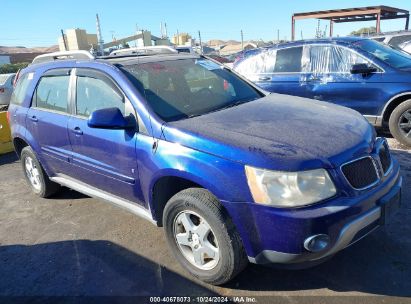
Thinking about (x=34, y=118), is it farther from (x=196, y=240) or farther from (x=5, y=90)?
(x=5, y=90)

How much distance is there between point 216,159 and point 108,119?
→ 1051 mm

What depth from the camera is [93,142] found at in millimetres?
3617

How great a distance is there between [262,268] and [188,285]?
0.62 metres

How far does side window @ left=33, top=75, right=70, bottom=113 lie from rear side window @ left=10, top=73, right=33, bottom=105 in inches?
13.3

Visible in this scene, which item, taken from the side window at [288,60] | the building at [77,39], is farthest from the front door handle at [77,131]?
the building at [77,39]

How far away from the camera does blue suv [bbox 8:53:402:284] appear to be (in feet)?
8.02

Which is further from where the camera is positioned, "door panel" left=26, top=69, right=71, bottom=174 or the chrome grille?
"door panel" left=26, top=69, right=71, bottom=174

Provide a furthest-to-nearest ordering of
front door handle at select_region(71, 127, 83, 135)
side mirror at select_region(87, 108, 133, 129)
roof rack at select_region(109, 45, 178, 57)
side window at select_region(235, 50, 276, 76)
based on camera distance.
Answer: side window at select_region(235, 50, 276, 76), roof rack at select_region(109, 45, 178, 57), front door handle at select_region(71, 127, 83, 135), side mirror at select_region(87, 108, 133, 129)

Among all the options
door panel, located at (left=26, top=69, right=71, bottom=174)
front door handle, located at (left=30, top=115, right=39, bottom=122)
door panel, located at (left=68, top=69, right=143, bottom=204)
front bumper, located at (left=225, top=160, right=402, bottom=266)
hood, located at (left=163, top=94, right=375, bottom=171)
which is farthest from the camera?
front door handle, located at (left=30, top=115, right=39, bottom=122)

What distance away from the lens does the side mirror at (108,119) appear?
10.2 feet

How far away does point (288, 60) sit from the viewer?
6.96m

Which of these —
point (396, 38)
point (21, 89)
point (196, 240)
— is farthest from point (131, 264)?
point (396, 38)

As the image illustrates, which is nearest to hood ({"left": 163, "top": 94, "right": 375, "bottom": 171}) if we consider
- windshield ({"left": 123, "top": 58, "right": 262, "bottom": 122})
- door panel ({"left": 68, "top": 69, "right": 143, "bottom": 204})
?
windshield ({"left": 123, "top": 58, "right": 262, "bottom": 122})

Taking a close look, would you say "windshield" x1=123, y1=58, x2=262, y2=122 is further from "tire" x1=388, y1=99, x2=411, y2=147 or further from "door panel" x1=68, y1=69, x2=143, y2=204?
"tire" x1=388, y1=99, x2=411, y2=147
